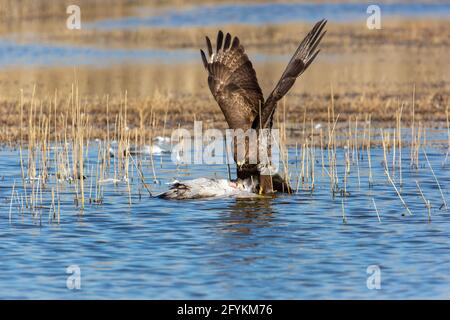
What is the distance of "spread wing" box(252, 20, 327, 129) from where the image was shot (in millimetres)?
13023

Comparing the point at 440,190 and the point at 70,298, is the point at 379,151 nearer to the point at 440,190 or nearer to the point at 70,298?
the point at 440,190

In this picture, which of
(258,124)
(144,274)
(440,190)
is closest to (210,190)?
(258,124)

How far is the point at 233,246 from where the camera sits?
449 inches

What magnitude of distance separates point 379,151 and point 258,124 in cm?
485

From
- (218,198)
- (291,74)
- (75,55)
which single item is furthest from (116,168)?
(75,55)

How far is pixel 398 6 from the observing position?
1855 inches

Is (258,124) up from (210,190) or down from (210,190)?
up

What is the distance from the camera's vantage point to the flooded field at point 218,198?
33.0 ft

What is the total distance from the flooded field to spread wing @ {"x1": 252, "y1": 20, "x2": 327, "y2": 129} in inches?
31.7

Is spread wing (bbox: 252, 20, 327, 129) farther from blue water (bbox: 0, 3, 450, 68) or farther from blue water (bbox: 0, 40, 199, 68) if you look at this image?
blue water (bbox: 0, 40, 199, 68)

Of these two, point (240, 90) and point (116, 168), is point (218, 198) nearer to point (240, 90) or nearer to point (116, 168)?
point (240, 90)

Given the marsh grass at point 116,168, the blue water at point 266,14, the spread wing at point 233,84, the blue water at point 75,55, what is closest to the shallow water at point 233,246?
the marsh grass at point 116,168

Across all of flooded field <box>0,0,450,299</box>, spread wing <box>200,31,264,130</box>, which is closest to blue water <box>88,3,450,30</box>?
flooded field <box>0,0,450,299</box>

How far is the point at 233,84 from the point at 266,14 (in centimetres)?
3106
